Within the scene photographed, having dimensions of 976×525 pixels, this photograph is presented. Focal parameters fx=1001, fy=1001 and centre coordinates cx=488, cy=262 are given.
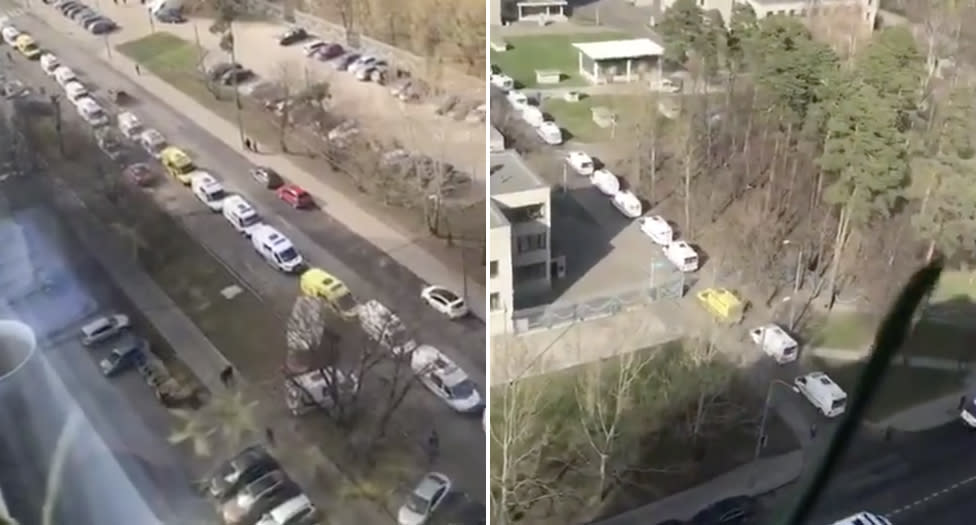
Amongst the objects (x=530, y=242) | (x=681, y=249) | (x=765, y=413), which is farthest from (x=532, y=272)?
(x=765, y=413)

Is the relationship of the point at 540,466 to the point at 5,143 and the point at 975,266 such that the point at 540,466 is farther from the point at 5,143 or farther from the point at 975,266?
the point at 5,143

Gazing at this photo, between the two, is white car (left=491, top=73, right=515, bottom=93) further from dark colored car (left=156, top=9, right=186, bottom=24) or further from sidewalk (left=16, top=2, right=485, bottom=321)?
dark colored car (left=156, top=9, right=186, bottom=24)

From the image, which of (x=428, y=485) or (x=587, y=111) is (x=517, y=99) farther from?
(x=428, y=485)

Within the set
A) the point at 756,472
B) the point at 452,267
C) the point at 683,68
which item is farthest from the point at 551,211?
the point at 756,472

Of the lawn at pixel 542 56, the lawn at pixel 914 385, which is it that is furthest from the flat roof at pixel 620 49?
the lawn at pixel 914 385

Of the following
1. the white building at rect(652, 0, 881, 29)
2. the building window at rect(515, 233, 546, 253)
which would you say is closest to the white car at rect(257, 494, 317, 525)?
the building window at rect(515, 233, 546, 253)

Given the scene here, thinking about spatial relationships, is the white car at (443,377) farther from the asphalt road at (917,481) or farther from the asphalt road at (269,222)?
the asphalt road at (917,481)
